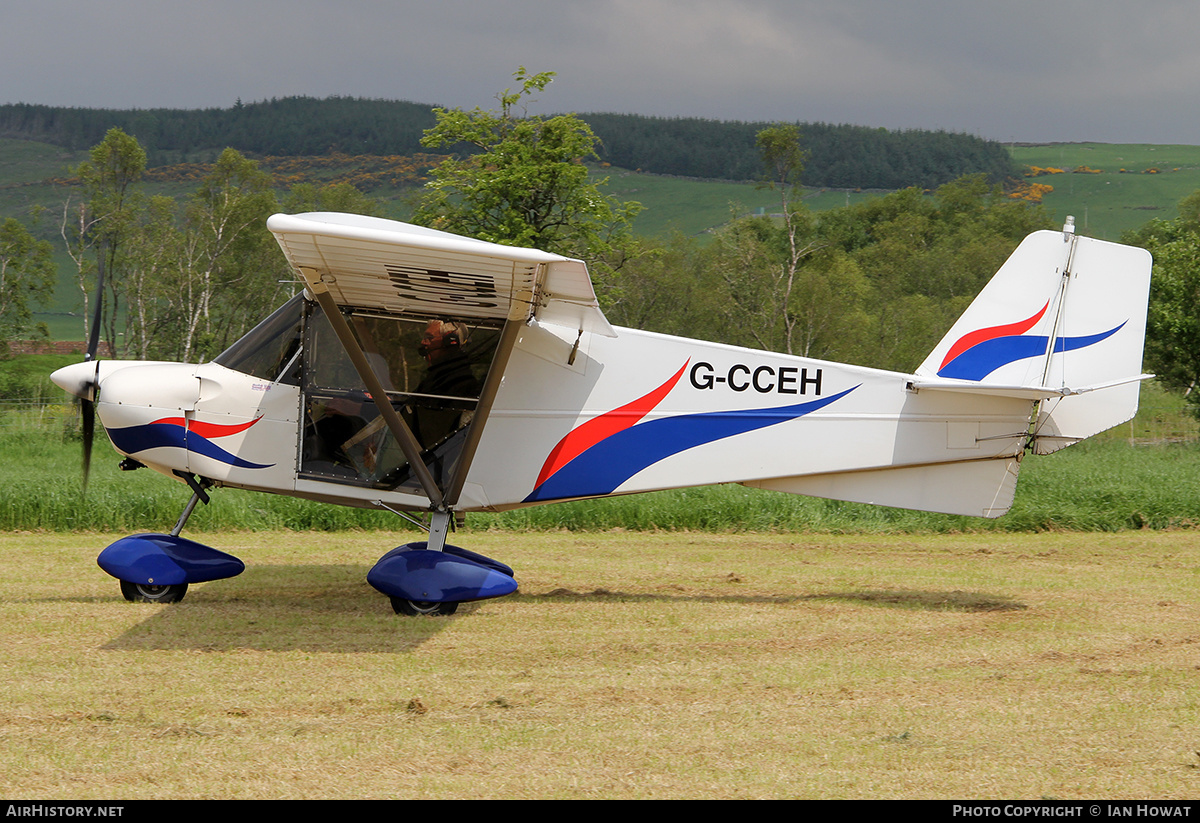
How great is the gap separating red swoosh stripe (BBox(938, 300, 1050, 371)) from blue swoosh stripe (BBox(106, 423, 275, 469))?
17.1ft

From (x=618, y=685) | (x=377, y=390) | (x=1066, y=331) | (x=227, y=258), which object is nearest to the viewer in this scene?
(x=618, y=685)

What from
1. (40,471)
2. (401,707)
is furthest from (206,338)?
(401,707)

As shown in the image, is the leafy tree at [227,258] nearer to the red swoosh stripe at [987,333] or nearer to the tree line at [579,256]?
Result: the tree line at [579,256]

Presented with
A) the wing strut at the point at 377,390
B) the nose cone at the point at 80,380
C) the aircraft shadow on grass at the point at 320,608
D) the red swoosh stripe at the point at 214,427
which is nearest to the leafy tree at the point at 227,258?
the aircraft shadow on grass at the point at 320,608

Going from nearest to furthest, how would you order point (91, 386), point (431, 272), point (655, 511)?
point (431, 272)
point (91, 386)
point (655, 511)

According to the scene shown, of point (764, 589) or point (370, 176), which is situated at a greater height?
point (370, 176)

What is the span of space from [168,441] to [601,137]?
478 feet

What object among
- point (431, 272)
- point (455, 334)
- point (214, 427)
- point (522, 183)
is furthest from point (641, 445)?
point (522, 183)

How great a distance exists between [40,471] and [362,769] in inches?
490

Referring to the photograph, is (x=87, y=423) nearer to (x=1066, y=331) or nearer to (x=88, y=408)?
(x=88, y=408)

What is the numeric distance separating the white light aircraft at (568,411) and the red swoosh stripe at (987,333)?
0.05 feet

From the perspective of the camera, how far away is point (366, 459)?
6.80 meters

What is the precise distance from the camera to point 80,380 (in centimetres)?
684

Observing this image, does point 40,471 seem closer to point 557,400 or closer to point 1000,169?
point 557,400
